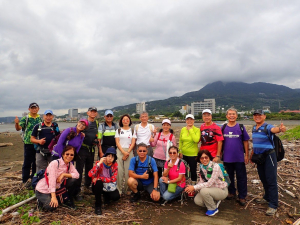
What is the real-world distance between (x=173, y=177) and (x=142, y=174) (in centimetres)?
85

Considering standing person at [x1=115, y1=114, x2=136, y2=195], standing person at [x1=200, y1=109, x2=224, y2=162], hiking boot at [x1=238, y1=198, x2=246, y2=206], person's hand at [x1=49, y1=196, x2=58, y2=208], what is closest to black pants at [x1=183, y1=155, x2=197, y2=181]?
standing person at [x1=200, y1=109, x2=224, y2=162]

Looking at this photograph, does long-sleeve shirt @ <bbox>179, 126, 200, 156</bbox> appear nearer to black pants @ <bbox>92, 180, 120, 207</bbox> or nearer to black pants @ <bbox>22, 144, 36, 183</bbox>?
black pants @ <bbox>92, 180, 120, 207</bbox>

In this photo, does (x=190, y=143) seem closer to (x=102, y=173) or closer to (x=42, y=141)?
(x=102, y=173)

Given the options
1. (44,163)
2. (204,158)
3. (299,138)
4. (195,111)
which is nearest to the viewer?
(204,158)

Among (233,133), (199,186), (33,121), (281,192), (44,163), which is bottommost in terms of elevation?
(281,192)

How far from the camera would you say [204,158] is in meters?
4.50

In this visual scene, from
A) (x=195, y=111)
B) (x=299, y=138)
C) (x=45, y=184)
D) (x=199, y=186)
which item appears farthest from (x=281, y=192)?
(x=195, y=111)

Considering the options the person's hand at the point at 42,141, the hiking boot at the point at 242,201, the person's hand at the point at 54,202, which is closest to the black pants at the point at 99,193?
the person's hand at the point at 54,202

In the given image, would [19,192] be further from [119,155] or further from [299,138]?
[299,138]

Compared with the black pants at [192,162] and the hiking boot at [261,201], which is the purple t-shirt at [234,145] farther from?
the hiking boot at [261,201]

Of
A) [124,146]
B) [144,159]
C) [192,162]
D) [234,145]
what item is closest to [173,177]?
[192,162]

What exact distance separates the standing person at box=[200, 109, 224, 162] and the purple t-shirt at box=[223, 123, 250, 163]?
0.59 feet

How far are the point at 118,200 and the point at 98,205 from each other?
849 mm

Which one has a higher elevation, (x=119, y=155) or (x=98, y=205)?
(x=119, y=155)
